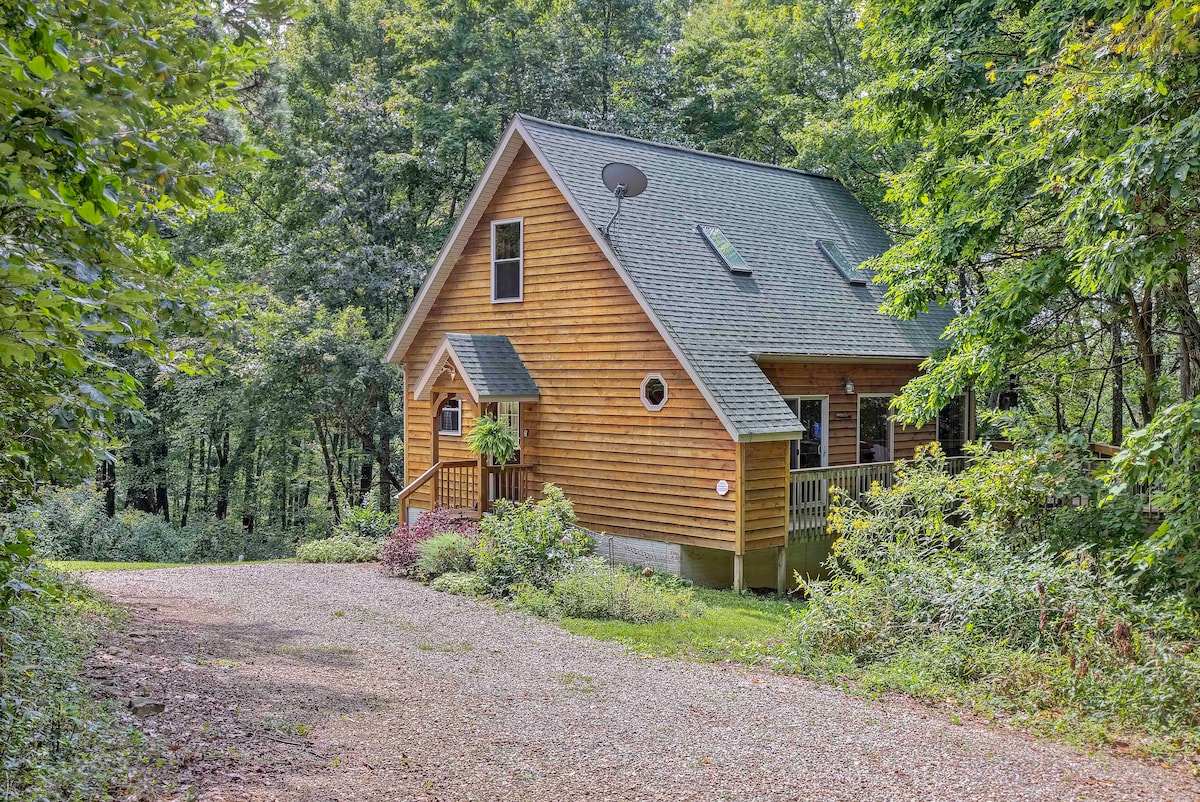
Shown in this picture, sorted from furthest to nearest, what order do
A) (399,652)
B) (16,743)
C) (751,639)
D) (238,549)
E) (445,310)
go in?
(238,549)
(445,310)
(751,639)
(399,652)
(16,743)

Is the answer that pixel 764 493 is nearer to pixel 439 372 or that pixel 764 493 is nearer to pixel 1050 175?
pixel 439 372

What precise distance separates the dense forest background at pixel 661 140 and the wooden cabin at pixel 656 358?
8.36ft

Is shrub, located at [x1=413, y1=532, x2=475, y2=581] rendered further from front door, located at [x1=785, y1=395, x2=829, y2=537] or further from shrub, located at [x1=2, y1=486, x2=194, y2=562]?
shrub, located at [x1=2, y1=486, x2=194, y2=562]

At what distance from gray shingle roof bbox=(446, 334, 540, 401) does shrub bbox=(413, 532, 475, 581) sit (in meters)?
2.99

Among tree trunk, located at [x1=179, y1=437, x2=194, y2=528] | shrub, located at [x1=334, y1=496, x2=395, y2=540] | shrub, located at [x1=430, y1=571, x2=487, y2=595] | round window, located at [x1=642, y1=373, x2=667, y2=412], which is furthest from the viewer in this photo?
tree trunk, located at [x1=179, y1=437, x2=194, y2=528]

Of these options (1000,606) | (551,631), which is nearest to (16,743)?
(551,631)

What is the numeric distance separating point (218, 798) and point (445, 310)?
46.3ft

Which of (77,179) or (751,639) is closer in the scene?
(77,179)

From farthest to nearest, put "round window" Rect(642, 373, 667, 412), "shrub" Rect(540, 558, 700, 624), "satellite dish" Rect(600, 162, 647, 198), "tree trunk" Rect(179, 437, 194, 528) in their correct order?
"tree trunk" Rect(179, 437, 194, 528)
"satellite dish" Rect(600, 162, 647, 198)
"round window" Rect(642, 373, 667, 412)
"shrub" Rect(540, 558, 700, 624)

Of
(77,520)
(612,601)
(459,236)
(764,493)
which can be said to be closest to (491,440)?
(459,236)

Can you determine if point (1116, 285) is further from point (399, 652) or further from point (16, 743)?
point (16, 743)

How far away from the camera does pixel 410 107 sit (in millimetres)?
Result: 24703

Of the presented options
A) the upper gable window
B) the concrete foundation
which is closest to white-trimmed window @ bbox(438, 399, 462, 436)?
the upper gable window

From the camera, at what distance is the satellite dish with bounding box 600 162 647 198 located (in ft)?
53.7
